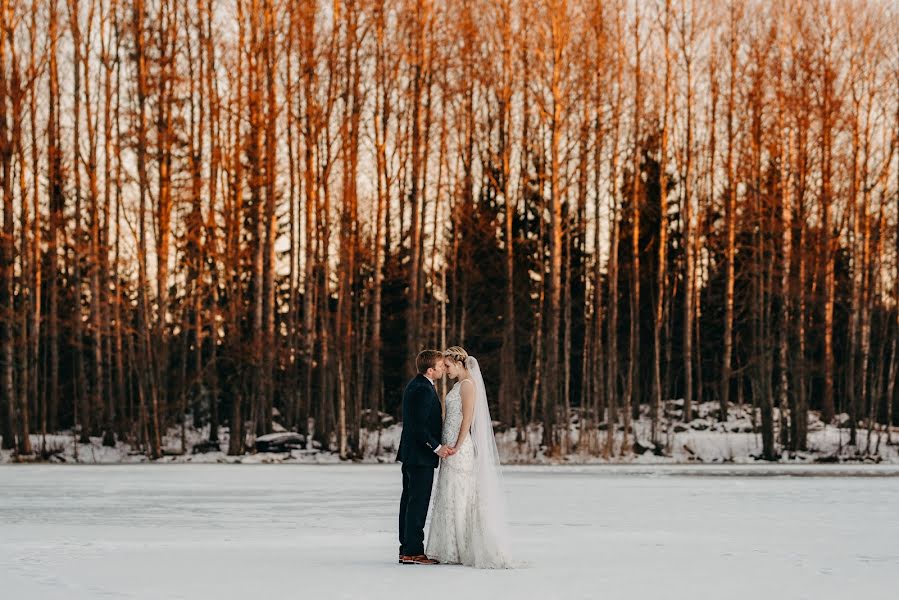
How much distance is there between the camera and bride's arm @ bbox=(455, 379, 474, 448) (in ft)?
38.1

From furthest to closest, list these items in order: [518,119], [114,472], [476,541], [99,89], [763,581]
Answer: [518,119], [99,89], [114,472], [476,541], [763,581]

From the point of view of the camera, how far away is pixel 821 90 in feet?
118

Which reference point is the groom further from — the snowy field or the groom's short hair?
the snowy field

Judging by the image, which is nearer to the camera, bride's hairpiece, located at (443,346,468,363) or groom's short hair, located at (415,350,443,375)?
groom's short hair, located at (415,350,443,375)

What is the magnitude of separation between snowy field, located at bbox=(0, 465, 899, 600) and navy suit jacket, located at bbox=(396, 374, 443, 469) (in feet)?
3.06

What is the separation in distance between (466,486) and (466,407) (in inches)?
27.8

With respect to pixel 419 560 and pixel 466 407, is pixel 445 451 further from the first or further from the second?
pixel 419 560

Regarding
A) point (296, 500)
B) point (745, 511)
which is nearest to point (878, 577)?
point (745, 511)

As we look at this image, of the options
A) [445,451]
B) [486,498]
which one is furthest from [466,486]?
[445,451]

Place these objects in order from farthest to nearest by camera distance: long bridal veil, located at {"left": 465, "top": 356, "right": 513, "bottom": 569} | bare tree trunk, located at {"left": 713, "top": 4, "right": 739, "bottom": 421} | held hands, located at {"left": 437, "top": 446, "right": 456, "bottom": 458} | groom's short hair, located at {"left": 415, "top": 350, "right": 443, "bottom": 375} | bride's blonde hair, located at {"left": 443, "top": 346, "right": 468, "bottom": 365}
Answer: bare tree trunk, located at {"left": 713, "top": 4, "right": 739, "bottom": 421}, held hands, located at {"left": 437, "top": 446, "right": 456, "bottom": 458}, bride's blonde hair, located at {"left": 443, "top": 346, "right": 468, "bottom": 365}, groom's short hair, located at {"left": 415, "top": 350, "right": 443, "bottom": 375}, long bridal veil, located at {"left": 465, "top": 356, "right": 513, "bottom": 569}

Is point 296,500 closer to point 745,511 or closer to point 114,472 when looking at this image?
point 745,511

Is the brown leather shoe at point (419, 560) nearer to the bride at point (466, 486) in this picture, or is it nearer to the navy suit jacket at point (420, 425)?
the bride at point (466, 486)

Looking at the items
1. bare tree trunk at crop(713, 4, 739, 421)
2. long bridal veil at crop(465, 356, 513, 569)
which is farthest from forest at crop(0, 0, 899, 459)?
long bridal veil at crop(465, 356, 513, 569)

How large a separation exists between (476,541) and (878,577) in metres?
3.24
